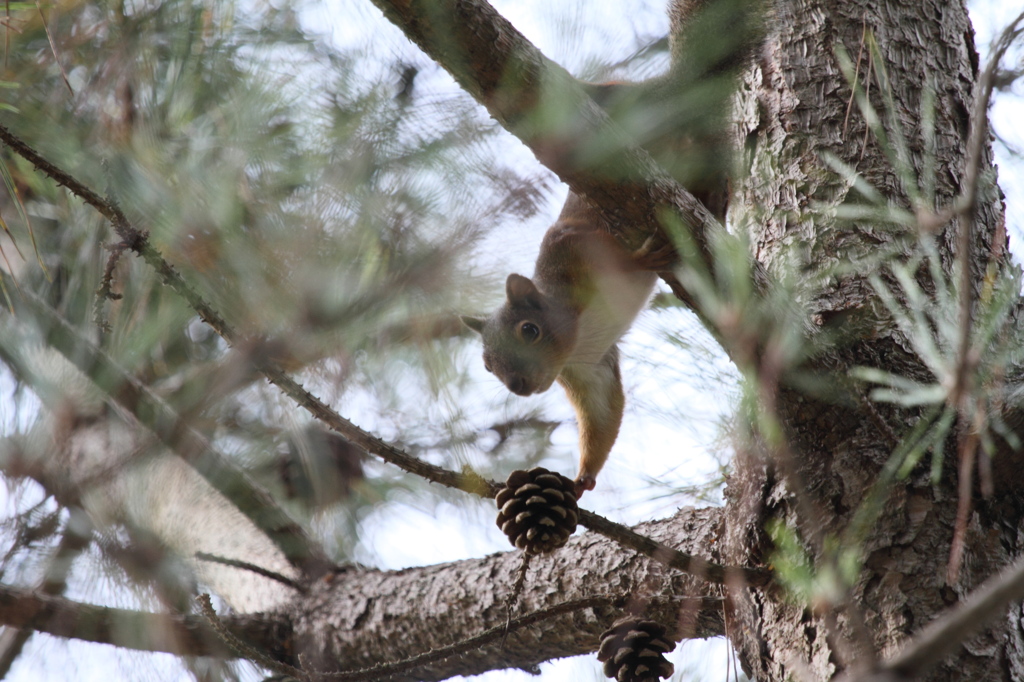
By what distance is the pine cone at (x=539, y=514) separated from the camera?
94cm

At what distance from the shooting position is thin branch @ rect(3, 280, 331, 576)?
1.56 m

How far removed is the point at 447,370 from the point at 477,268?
0.89ft

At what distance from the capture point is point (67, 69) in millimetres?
1532

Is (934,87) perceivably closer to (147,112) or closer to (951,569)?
(951,569)

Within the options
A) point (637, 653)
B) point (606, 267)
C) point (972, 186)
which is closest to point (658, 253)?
point (637, 653)

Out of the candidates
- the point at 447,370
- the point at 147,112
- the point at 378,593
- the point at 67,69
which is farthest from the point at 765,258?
the point at 67,69

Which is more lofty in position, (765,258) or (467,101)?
(467,101)

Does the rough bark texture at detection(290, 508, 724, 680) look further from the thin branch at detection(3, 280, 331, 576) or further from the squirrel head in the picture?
the squirrel head

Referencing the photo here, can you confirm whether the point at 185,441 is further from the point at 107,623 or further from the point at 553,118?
the point at 553,118

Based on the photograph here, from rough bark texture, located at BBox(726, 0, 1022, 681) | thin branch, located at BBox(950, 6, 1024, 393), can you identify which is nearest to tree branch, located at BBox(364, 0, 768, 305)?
rough bark texture, located at BBox(726, 0, 1022, 681)

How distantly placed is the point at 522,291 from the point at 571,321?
165mm

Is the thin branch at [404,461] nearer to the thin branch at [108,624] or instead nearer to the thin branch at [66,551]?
the thin branch at [108,624]

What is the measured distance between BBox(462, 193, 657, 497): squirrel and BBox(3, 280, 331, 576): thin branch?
0.59 metres

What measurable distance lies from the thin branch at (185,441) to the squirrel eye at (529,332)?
677mm
